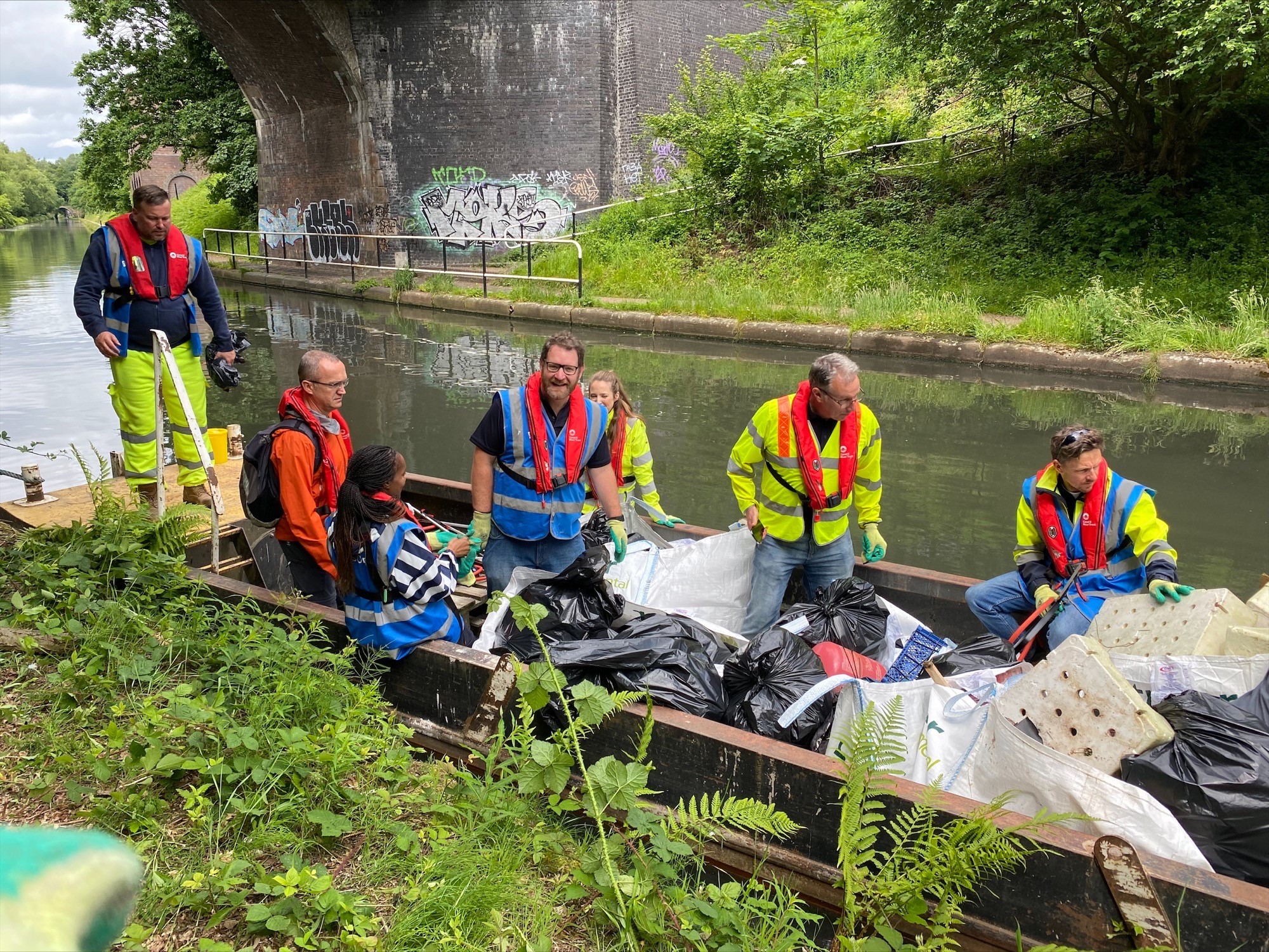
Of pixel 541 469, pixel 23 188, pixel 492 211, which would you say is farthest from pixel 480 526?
pixel 23 188

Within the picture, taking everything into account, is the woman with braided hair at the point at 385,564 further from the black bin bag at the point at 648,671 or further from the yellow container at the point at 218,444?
the yellow container at the point at 218,444

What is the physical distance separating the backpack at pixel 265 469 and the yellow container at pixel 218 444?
8.48ft

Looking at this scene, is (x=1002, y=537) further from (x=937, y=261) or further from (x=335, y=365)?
(x=937, y=261)

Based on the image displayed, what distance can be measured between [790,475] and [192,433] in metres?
3.05

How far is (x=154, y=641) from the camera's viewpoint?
358 cm

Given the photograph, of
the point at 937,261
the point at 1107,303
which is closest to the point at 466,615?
the point at 1107,303

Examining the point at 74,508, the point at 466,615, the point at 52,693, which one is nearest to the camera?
the point at 52,693

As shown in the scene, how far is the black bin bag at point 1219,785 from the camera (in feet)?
8.06

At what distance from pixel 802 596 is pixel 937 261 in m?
11.1

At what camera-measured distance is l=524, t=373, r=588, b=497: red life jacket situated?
4.08 m

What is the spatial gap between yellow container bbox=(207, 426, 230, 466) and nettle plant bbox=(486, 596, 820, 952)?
4.21m

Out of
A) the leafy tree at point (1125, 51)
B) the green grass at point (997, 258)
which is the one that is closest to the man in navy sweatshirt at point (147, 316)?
the green grass at point (997, 258)

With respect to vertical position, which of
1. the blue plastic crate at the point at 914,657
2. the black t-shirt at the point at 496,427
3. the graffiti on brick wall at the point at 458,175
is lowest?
the blue plastic crate at the point at 914,657

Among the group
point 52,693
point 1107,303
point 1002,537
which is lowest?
point 1002,537
